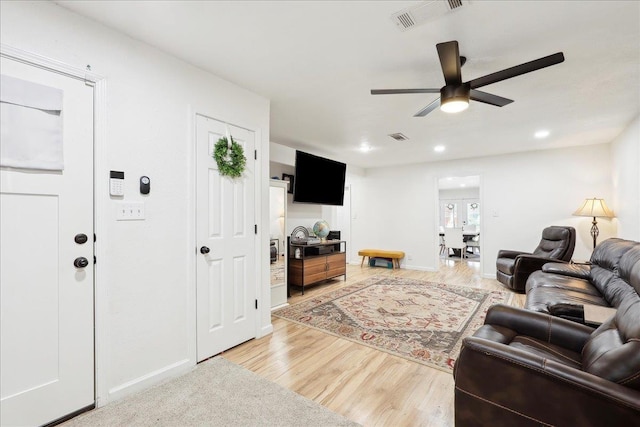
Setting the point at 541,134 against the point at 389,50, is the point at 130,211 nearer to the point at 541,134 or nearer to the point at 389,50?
the point at 389,50

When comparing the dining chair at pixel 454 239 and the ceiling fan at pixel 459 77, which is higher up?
the ceiling fan at pixel 459 77

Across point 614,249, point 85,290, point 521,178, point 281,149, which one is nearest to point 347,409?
point 85,290

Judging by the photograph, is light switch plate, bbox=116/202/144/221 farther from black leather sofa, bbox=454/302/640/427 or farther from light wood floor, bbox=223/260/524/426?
black leather sofa, bbox=454/302/640/427

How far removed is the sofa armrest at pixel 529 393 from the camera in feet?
3.67

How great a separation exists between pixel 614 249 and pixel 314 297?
11.6 feet

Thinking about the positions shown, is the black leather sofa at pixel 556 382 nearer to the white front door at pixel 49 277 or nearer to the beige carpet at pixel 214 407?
the beige carpet at pixel 214 407

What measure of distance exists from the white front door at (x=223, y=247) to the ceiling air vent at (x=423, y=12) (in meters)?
1.62

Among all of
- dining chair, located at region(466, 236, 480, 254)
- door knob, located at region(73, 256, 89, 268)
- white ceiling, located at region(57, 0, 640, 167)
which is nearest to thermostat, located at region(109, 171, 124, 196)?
door knob, located at region(73, 256, 89, 268)

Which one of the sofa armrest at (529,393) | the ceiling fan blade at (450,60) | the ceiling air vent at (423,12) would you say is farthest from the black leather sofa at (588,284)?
the ceiling air vent at (423,12)

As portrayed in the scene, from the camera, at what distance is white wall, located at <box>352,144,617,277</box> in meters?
5.04

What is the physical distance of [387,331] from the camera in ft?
10.1

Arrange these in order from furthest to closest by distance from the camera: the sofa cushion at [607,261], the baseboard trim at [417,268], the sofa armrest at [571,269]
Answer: the baseboard trim at [417,268], the sofa armrest at [571,269], the sofa cushion at [607,261]

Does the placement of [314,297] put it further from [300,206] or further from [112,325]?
[112,325]

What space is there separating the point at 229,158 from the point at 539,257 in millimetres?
4689
